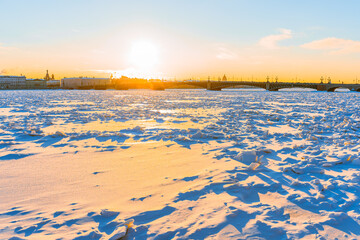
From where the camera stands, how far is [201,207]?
11.2 ft

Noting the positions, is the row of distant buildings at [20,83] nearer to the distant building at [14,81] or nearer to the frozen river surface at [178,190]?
the distant building at [14,81]

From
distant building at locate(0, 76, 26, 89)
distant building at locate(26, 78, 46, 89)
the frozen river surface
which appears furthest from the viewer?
distant building at locate(26, 78, 46, 89)

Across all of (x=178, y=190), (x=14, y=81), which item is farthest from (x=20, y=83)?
(x=178, y=190)

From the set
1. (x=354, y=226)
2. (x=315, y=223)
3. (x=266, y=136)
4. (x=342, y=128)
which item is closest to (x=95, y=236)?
(x=315, y=223)

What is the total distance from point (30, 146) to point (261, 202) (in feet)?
19.6

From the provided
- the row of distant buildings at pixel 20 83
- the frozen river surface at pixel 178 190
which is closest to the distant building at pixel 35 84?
the row of distant buildings at pixel 20 83

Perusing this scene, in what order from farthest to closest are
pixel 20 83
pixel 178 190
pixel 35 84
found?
1. pixel 35 84
2. pixel 20 83
3. pixel 178 190

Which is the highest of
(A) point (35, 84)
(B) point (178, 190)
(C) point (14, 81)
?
(C) point (14, 81)

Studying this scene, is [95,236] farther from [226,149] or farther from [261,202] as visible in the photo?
[226,149]

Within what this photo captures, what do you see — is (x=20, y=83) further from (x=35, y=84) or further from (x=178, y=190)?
(x=178, y=190)

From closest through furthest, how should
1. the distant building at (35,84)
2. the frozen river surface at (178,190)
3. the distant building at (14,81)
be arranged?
the frozen river surface at (178,190), the distant building at (14,81), the distant building at (35,84)

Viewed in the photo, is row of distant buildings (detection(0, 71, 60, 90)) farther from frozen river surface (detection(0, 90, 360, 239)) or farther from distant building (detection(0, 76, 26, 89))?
frozen river surface (detection(0, 90, 360, 239))

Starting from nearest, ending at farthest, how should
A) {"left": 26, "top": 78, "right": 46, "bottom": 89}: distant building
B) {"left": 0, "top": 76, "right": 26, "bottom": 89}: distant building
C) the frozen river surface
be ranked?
the frozen river surface, {"left": 0, "top": 76, "right": 26, "bottom": 89}: distant building, {"left": 26, "top": 78, "right": 46, "bottom": 89}: distant building

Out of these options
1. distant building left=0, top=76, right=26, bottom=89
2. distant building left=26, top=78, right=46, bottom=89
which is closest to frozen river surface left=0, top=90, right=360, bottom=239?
distant building left=26, top=78, right=46, bottom=89
